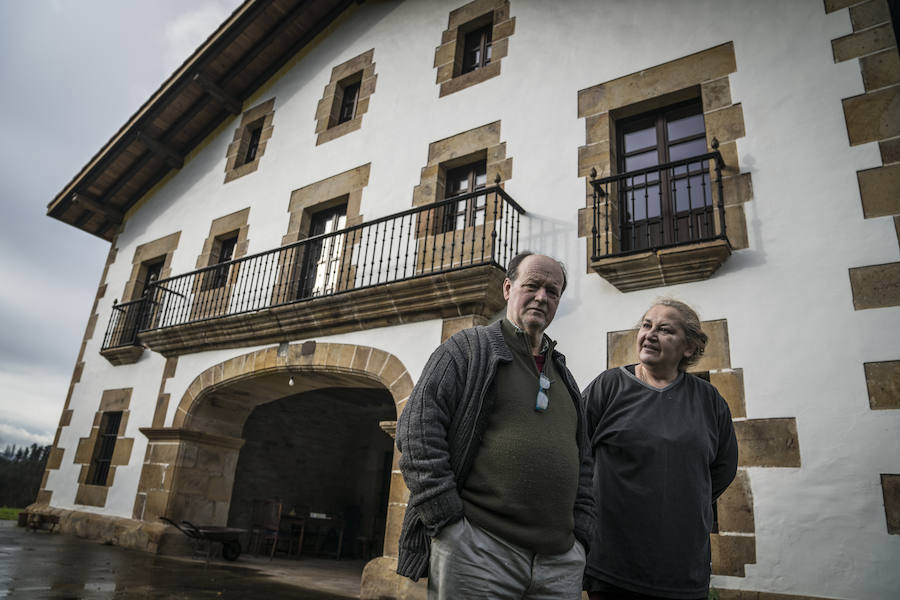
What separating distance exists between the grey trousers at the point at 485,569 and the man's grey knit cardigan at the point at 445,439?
0.16 ft

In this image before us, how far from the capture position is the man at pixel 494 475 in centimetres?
155

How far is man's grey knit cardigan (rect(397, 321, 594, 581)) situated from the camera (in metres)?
1.56

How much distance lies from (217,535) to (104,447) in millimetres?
3404

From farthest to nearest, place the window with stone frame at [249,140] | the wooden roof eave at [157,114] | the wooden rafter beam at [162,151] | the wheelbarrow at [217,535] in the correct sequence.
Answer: the wooden rafter beam at [162,151] → the window with stone frame at [249,140] → the wooden roof eave at [157,114] → the wheelbarrow at [217,535]

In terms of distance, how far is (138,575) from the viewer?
523cm

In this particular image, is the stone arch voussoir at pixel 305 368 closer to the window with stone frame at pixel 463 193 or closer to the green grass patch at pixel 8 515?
the window with stone frame at pixel 463 193

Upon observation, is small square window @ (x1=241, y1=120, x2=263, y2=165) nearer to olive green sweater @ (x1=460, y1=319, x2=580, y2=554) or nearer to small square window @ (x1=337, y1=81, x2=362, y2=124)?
small square window @ (x1=337, y1=81, x2=362, y2=124)

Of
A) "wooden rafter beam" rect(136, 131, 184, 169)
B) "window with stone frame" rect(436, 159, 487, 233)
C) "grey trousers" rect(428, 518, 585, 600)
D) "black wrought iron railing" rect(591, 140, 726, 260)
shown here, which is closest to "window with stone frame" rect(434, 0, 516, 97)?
"window with stone frame" rect(436, 159, 487, 233)

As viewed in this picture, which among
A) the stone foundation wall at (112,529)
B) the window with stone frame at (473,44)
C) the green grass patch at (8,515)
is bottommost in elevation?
the green grass patch at (8,515)

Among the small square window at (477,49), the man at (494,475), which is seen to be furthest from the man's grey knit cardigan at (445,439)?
the small square window at (477,49)

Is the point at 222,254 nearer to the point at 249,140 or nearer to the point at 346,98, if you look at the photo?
the point at 249,140

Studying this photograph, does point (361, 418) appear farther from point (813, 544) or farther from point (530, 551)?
point (530, 551)

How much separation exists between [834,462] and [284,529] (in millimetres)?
8108

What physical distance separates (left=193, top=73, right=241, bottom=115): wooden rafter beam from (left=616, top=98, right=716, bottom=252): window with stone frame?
699 cm
